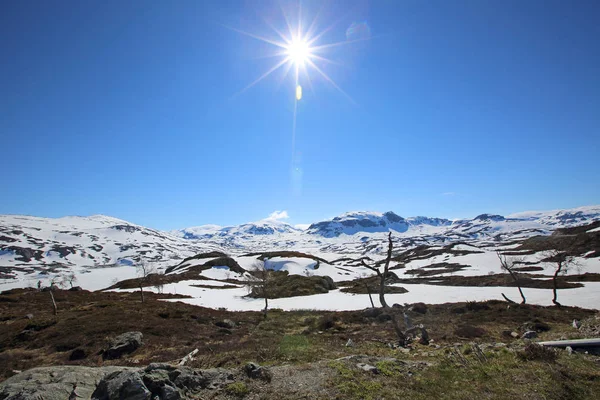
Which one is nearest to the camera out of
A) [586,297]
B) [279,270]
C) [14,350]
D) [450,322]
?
[14,350]

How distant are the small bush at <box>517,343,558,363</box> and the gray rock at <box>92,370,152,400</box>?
14.7 meters

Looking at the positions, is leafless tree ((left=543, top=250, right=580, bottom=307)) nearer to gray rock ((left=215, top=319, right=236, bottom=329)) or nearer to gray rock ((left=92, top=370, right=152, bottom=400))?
gray rock ((left=215, top=319, right=236, bottom=329))

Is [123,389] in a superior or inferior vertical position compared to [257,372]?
superior

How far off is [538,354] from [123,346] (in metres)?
25.3

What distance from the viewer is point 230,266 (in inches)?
4131

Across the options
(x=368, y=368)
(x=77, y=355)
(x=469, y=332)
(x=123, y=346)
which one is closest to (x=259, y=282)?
(x=123, y=346)

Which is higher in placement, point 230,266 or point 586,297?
point 230,266

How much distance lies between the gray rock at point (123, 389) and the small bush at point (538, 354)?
14.7 meters

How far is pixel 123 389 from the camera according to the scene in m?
8.02

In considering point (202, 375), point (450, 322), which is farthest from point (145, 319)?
point (450, 322)

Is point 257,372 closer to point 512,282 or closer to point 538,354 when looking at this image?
point 538,354

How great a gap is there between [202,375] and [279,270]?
3616 inches

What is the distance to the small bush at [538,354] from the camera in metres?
11.3

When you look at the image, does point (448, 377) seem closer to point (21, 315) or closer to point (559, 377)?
point (559, 377)
